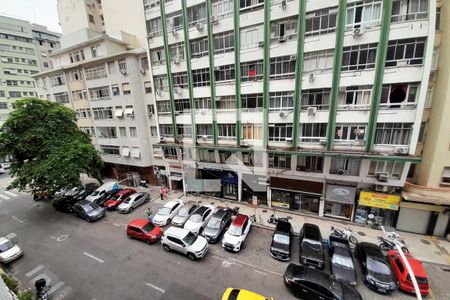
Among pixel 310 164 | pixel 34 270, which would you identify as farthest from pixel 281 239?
pixel 34 270

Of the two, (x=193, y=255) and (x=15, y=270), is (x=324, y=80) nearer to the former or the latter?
(x=193, y=255)

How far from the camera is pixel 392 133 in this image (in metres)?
14.7

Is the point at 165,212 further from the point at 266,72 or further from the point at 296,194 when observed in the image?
the point at 266,72

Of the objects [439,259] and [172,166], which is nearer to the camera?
[439,259]

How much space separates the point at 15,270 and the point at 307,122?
2438 cm

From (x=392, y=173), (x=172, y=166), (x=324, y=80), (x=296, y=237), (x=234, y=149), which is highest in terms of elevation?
(x=324, y=80)

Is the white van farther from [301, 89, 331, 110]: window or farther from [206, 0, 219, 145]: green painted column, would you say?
[301, 89, 331, 110]: window

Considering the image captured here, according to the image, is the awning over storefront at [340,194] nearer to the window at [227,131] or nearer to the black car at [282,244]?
the black car at [282,244]

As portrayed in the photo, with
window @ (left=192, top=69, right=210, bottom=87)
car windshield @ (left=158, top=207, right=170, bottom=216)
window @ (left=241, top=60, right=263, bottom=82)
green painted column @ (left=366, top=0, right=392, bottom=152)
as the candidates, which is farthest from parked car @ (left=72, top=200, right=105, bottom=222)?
green painted column @ (left=366, top=0, right=392, bottom=152)

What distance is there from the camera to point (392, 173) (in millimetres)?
15312

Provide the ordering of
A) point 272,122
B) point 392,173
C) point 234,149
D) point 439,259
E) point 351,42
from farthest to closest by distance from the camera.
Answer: point 234,149 → point 272,122 → point 392,173 → point 351,42 → point 439,259

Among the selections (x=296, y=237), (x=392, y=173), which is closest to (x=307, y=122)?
(x=392, y=173)

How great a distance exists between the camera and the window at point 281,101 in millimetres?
16812

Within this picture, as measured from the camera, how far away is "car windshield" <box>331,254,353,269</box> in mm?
11812
